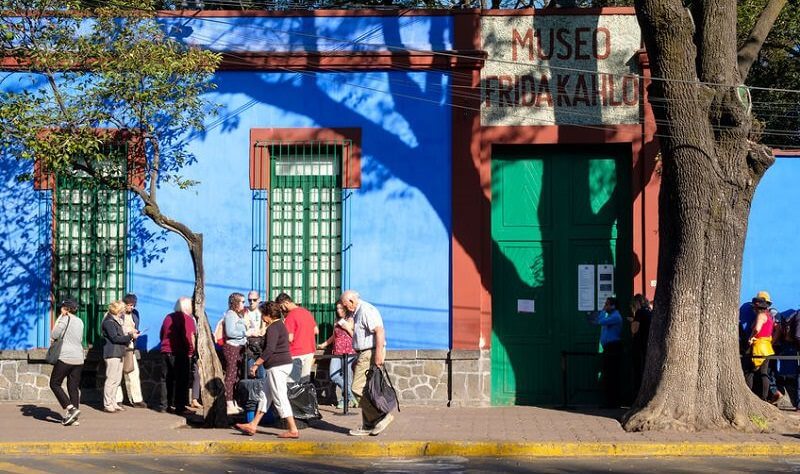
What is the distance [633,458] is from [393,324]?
5540 mm

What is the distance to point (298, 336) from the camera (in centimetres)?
1434

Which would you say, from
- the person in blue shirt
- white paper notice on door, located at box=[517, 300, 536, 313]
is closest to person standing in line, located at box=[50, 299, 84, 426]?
white paper notice on door, located at box=[517, 300, 536, 313]

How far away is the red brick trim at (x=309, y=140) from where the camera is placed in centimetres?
1709

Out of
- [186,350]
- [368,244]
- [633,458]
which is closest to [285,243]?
[368,244]

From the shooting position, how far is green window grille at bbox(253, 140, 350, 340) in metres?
17.1

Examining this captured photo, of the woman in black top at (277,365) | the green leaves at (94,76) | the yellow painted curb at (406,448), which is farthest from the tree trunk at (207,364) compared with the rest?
the green leaves at (94,76)

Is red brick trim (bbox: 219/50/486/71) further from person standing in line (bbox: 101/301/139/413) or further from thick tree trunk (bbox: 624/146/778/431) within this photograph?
thick tree trunk (bbox: 624/146/778/431)

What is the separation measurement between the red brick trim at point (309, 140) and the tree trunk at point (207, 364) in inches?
87.0

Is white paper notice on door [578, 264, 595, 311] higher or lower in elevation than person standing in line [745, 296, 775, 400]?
Answer: higher

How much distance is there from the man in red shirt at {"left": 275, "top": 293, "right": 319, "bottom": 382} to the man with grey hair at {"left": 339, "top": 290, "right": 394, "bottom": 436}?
0.60 metres

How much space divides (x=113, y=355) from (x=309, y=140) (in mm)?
4417

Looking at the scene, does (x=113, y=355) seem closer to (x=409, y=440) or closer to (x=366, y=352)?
(x=366, y=352)

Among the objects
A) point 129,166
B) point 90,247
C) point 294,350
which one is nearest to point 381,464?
point 294,350

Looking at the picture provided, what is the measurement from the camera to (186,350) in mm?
15789
